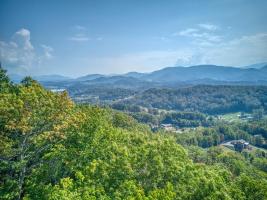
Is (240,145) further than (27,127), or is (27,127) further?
(240,145)

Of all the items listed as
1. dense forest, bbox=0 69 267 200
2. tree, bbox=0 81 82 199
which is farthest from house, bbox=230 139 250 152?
tree, bbox=0 81 82 199

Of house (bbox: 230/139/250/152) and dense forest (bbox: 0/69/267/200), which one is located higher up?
dense forest (bbox: 0/69/267/200)

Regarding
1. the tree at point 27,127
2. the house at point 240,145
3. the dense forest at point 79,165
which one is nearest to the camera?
the dense forest at point 79,165

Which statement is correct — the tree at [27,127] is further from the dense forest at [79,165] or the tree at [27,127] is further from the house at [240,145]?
the house at [240,145]

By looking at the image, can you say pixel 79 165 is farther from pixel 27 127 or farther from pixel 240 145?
pixel 240 145

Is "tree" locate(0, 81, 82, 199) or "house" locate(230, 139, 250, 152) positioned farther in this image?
"house" locate(230, 139, 250, 152)

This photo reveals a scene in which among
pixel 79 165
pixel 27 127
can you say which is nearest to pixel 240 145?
pixel 79 165

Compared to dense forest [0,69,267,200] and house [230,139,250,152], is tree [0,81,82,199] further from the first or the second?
house [230,139,250,152]

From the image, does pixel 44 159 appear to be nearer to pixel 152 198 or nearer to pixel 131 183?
pixel 131 183

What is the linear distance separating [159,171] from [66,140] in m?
13.6

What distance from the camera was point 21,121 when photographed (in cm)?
2997

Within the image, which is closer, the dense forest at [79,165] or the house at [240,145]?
the dense forest at [79,165]

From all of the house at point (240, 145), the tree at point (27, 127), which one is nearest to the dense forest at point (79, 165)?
the tree at point (27, 127)

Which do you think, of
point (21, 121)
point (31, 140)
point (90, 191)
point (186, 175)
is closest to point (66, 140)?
point (31, 140)
